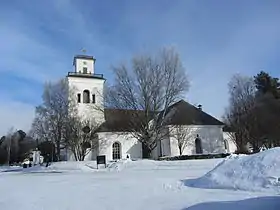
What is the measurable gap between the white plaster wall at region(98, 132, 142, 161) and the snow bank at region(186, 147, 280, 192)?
35.9m

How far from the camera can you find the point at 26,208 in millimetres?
8805

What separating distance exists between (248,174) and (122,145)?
40.0m

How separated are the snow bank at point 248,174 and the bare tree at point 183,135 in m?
31.0

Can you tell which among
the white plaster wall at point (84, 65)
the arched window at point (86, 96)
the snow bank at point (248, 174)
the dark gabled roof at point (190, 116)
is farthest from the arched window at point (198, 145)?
the snow bank at point (248, 174)

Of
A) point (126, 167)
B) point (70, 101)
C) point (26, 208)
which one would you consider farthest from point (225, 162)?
point (70, 101)

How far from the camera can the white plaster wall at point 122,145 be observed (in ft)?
159

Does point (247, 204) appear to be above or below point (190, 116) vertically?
below

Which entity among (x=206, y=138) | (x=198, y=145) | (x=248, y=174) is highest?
(x=206, y=138)

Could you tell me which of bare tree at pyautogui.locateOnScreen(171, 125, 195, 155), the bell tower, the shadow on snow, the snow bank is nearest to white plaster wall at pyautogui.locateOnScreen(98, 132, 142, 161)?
the bell tower

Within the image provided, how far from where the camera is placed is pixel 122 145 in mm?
49969

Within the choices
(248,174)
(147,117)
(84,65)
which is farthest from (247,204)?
(84,65)

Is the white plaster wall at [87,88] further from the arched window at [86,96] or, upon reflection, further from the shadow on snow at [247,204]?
the shadow on snow at [247,204]

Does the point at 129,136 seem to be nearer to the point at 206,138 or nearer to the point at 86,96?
the point at 86,96

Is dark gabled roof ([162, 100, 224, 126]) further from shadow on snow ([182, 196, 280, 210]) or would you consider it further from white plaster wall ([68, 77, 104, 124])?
shadow on snow ([182, 196, 280, 210])
